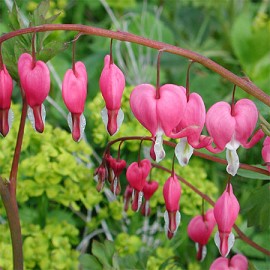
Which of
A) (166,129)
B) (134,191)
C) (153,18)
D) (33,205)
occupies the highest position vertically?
(166,129)

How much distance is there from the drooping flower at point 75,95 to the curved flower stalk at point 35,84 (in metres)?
0.03

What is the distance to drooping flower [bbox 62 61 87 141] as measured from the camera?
1.20 m

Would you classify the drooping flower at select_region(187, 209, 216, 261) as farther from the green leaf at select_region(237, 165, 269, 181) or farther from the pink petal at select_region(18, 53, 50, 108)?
the pink petal at select_region(18, 53, 50, 108)

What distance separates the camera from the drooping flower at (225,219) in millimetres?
1327

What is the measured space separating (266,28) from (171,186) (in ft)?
5.89

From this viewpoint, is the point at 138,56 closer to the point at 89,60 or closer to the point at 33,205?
the point at 89,60

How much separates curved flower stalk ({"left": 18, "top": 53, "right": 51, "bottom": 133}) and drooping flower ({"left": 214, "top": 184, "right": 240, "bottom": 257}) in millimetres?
357

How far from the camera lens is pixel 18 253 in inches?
57.4

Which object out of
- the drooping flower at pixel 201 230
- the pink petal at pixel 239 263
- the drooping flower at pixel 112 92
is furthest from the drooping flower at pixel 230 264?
the drooping flower at pixel 112 92

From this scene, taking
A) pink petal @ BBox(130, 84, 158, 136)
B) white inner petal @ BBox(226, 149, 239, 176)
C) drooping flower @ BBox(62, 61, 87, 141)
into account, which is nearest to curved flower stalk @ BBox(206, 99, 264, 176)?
white inner petal @ BBox(226, 149, 239, 176)

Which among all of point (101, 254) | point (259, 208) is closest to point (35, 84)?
point (101, 254)

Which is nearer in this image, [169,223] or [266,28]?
[169,223]

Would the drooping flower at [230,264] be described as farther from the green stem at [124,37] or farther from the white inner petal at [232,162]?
the green stem at [124,37]

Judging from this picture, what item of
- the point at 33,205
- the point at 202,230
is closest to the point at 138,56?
the point at 33,205
